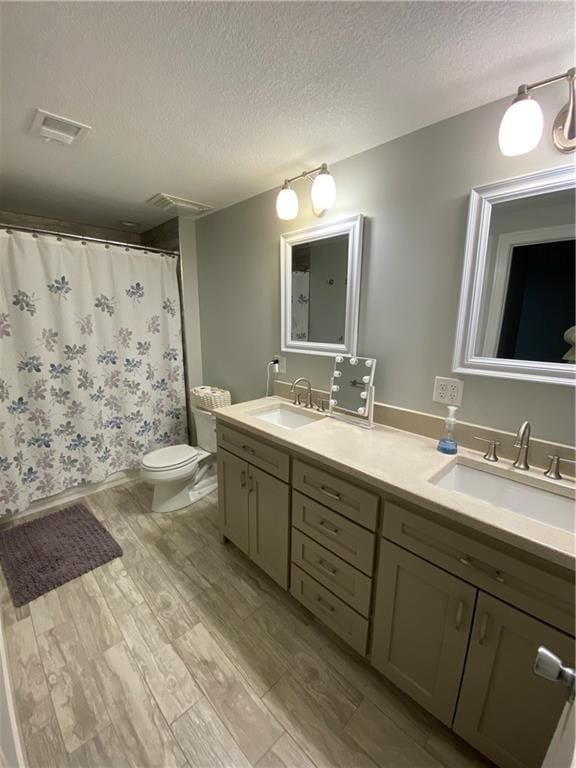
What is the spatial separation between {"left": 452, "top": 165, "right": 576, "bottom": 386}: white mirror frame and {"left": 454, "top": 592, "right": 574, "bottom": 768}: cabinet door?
77 cm

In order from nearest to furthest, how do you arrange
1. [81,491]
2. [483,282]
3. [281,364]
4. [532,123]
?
[532,123], [483,282], [281,364], [81,491]

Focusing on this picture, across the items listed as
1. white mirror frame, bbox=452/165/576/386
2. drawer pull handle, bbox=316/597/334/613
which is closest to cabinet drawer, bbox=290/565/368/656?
drawer pull handle, bbox=316/597/334/613

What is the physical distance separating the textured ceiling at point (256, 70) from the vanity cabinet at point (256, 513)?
1.55m

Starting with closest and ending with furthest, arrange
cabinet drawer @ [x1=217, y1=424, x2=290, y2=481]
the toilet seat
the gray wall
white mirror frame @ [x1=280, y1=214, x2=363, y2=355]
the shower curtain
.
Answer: the gray wall
cabinet drawer @ [x1=217, y1=424, x2=290, y2=481]
white mirror frame @ [x1=280, y1=214, x2=363, y2=355]
the shower curtain
the toilet seat

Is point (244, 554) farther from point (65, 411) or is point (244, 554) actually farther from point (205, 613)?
point (65, 411)

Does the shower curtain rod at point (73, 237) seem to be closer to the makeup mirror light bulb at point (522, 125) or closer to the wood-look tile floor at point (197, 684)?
the wood-look tile floor at point (197, 684)

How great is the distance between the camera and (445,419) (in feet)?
4.38

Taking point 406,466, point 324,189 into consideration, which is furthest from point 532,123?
point 406,466

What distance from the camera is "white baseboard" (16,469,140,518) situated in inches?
88.7

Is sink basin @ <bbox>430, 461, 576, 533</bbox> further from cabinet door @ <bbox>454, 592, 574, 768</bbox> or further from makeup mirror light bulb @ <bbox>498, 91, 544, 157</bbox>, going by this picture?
makeup mirror light bulb @ <bbox>498, 91, 544, 157</bbox>

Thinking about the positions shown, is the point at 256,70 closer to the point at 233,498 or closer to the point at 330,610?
the point at 233,498

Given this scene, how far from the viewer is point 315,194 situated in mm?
1548

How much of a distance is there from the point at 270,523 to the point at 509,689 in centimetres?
98

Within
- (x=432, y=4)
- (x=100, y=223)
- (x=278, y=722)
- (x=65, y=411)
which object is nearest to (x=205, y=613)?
(x=278, y=722)
